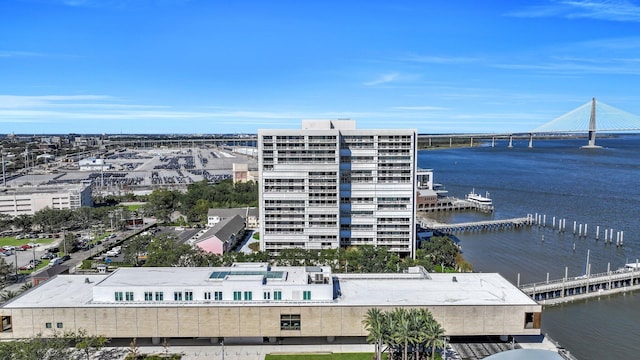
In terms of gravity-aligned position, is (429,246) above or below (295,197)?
below

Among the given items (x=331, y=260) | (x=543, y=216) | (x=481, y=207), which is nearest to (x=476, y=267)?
(x=331, y=260)

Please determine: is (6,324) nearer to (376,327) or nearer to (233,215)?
(376,327)

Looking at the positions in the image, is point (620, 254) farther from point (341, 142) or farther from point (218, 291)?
point (218, 291)

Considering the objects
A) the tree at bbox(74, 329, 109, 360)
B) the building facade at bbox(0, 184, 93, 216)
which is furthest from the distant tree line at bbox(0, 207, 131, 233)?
the tree at bbox(74, 329, 109, 360)

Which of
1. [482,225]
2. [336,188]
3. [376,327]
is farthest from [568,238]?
[376,327]

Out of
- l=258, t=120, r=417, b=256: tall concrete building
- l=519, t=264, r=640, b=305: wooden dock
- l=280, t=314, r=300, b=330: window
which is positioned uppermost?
l=258, t=120, r=417, b=256: tall concrete building

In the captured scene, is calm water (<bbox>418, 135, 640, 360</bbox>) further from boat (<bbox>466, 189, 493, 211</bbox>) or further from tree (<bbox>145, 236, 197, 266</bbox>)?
tree (<bbox>145, 236, 197, 266</bbox>)
